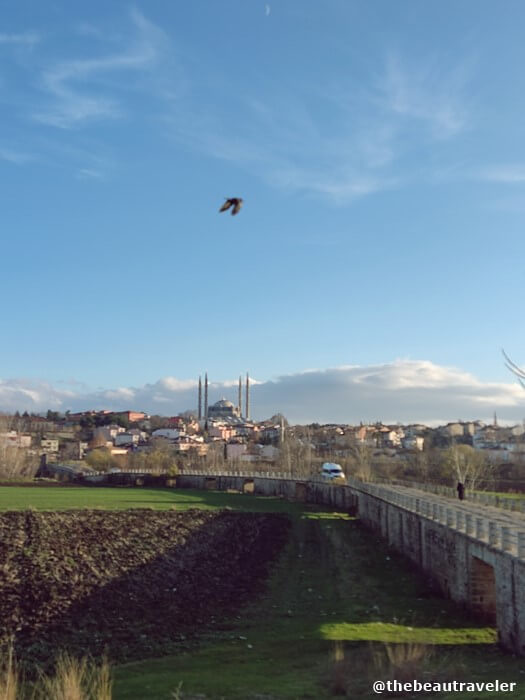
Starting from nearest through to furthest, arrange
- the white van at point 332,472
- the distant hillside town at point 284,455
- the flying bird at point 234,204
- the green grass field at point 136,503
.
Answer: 1. the flying bird at point 234,204
2. the green grass field at point 136,503
3. the white van at point 332,472
4. the distant hillside town at point 284,455

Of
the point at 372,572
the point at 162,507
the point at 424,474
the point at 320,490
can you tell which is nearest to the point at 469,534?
the point at 372,572

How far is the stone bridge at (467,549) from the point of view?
677 inches

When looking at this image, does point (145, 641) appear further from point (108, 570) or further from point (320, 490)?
point (320, 490)

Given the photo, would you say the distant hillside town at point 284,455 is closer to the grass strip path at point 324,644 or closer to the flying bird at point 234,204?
the grass strip path at point 324,644

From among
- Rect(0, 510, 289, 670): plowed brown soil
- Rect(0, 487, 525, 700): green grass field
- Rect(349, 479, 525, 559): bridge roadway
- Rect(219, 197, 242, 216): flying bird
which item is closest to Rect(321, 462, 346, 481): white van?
Rect(0, 510, 289, 670): plowed brown soil

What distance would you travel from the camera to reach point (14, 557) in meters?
28.1

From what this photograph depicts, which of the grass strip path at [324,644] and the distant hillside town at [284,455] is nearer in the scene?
the grass strip path at [324,644]

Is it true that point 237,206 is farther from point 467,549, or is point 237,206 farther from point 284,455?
point 284,455

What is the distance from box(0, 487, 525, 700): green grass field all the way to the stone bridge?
2.05 ft

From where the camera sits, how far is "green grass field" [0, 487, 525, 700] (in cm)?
1390

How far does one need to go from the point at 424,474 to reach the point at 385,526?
54491 millimetres

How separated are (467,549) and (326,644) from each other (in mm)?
6432

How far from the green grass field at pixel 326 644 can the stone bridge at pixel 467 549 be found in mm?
625

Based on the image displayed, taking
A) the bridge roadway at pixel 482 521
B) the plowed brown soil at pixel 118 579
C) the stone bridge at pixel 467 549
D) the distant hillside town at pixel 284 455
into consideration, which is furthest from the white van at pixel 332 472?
the bridge roadway at pixel 482 521
